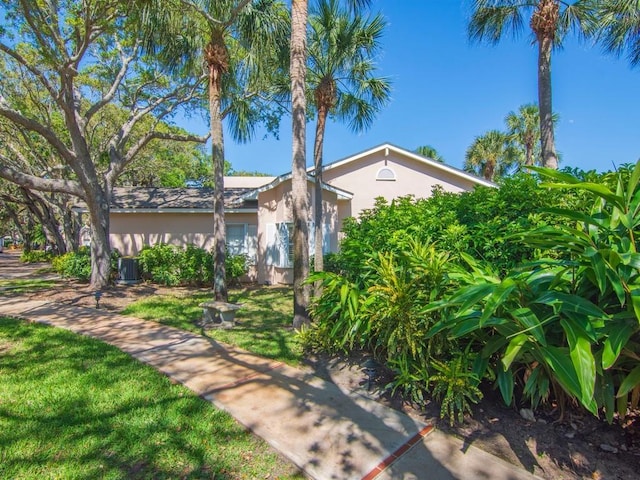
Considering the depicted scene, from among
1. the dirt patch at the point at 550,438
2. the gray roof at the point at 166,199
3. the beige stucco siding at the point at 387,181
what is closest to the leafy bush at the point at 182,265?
the gray roof at the point at 166,199

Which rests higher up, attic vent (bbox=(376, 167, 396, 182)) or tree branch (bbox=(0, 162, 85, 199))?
attic vent (bbox=(376, 167, 396, 182))

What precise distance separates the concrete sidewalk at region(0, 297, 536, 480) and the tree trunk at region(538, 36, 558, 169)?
814cm

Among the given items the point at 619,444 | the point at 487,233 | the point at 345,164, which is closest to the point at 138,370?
the point at 487,233

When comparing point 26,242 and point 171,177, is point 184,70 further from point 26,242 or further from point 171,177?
point 26,242

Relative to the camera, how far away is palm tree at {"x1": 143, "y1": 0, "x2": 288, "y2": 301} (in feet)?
27.4

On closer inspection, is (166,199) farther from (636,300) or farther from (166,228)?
(636,300)

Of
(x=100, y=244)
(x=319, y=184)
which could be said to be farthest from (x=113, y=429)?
(x=100, y=244)

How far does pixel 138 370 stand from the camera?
4.79 m

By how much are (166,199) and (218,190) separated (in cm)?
898

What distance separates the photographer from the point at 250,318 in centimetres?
817

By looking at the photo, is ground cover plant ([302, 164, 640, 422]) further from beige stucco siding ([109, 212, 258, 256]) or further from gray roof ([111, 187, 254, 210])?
gray roof ([111, 187, 254, 210])

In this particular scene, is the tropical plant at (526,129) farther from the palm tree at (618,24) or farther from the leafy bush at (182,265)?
the leafy bush at (182,265)

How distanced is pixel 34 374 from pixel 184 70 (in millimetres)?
9241

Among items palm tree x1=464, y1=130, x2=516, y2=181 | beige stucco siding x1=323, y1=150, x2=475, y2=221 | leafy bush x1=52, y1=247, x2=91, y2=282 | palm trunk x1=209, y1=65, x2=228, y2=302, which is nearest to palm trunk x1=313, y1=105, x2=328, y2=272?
palm trunk x1=209, y1=65, x2=228, y2=302
